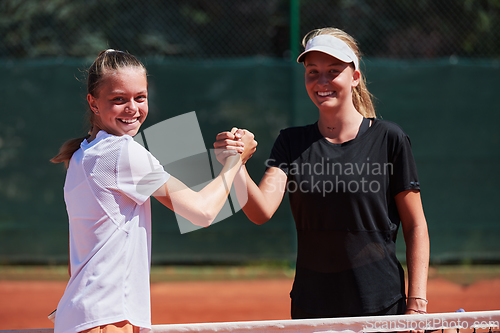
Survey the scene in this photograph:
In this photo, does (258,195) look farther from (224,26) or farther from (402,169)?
(224,26)

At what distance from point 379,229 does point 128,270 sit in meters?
1.00

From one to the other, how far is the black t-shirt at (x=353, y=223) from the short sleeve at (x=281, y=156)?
101 mm

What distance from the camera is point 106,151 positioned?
157 centimetres

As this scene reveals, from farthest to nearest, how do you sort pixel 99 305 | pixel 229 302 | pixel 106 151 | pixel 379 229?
pixel 229 302
pixel 379 229
pixel 106 151
pixel 99 305

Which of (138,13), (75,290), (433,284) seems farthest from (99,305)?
(138,13)

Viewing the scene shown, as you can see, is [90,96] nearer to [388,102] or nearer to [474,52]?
[388,102]

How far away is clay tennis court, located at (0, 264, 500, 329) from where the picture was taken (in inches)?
197

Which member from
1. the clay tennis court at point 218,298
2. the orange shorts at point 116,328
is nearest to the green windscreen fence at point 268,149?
the clay tennis court at point 218,298

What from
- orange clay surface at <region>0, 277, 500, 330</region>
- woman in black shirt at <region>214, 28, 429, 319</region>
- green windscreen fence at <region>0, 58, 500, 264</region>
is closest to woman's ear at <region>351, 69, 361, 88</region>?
woman in black shirt at <region>214, 28, 429, 319</region>

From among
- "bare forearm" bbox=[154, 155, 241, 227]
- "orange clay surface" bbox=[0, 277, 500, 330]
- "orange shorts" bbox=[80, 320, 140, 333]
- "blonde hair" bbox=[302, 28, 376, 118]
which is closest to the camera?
"orange shorts" bbox=[80, 320, 140, 333]

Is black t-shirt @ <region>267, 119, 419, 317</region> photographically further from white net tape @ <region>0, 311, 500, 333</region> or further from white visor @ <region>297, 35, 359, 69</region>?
white visor @ <region>297, 35, 359, 69</region>

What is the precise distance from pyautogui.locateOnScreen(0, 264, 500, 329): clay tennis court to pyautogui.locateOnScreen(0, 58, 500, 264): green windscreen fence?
0.37 metres

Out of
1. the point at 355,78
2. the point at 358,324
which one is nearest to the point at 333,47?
the point at 355,78

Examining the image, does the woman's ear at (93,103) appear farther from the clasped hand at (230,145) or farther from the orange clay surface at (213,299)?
the orange clay surface at (213,299)
